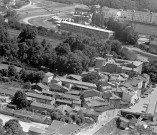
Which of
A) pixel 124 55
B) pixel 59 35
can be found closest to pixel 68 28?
pixel 59 35

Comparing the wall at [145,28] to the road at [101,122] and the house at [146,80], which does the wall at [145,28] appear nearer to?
the house at [146,80]

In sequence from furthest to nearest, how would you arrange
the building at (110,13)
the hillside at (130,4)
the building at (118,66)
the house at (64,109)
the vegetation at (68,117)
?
1. the hillside at (130,4)
2. the building at (110,13)
3. the building at (118,66)
4. the house at (64,109)
5. the vegetation at (68,117)

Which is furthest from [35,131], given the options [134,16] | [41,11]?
[41,11]

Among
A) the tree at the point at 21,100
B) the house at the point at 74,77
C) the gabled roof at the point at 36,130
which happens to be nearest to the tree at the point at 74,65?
the house at the point at 74,77

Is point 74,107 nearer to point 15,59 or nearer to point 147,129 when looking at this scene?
point 147,129

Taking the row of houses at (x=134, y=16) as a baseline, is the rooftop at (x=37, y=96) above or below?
below

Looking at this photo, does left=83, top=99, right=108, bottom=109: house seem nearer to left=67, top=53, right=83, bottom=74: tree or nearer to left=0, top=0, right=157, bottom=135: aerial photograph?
left=0, top=0, right=157, bottom=135: aerial photograph

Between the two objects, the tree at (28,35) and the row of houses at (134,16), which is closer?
the tree at (28,35)

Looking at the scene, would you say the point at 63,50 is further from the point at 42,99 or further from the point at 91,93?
the point at 42,99
